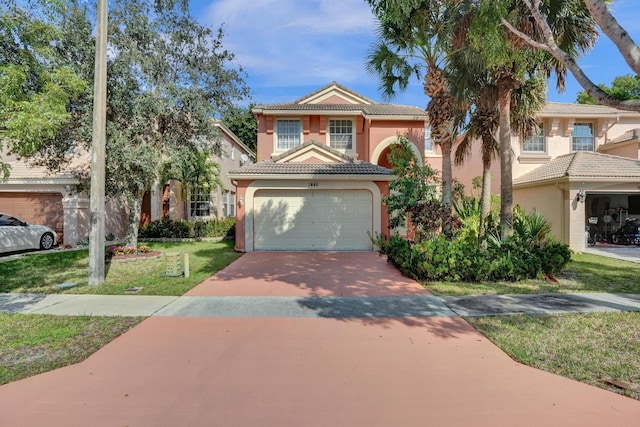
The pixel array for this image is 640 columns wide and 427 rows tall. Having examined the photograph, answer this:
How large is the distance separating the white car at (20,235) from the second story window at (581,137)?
2792cm

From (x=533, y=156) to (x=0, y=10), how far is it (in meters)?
22.6

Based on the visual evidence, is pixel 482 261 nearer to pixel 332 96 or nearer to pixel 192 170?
pixel 192 170

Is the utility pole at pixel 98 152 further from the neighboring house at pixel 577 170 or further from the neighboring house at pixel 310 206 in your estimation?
the neighboring house at pixel 577 170

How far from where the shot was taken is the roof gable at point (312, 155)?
15.5m

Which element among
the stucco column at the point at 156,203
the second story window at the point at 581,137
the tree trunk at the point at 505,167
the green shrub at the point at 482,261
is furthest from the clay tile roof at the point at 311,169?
the second story window at the point at 581,137

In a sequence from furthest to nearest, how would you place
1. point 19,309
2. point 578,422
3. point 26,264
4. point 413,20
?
point 26,264 → point 413,20 → point 19,309 → point 578,422

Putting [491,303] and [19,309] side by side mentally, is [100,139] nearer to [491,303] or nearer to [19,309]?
→ [19,309]

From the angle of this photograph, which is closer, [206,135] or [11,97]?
[11,97]

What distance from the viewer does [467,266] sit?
28.1 ft

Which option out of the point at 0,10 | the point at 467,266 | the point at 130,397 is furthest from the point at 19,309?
the point at 467,266

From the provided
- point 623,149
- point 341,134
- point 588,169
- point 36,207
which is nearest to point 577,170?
point 588,169

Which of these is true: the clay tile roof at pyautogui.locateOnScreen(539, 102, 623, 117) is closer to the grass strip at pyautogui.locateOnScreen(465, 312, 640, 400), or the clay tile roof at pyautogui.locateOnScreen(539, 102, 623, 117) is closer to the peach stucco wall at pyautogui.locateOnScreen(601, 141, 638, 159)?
the peach stucco wall at pyautogui.locateOnScreen(601, 141, 638, 159)

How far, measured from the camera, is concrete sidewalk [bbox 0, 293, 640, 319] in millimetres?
6156

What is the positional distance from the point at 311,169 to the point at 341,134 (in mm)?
5770
